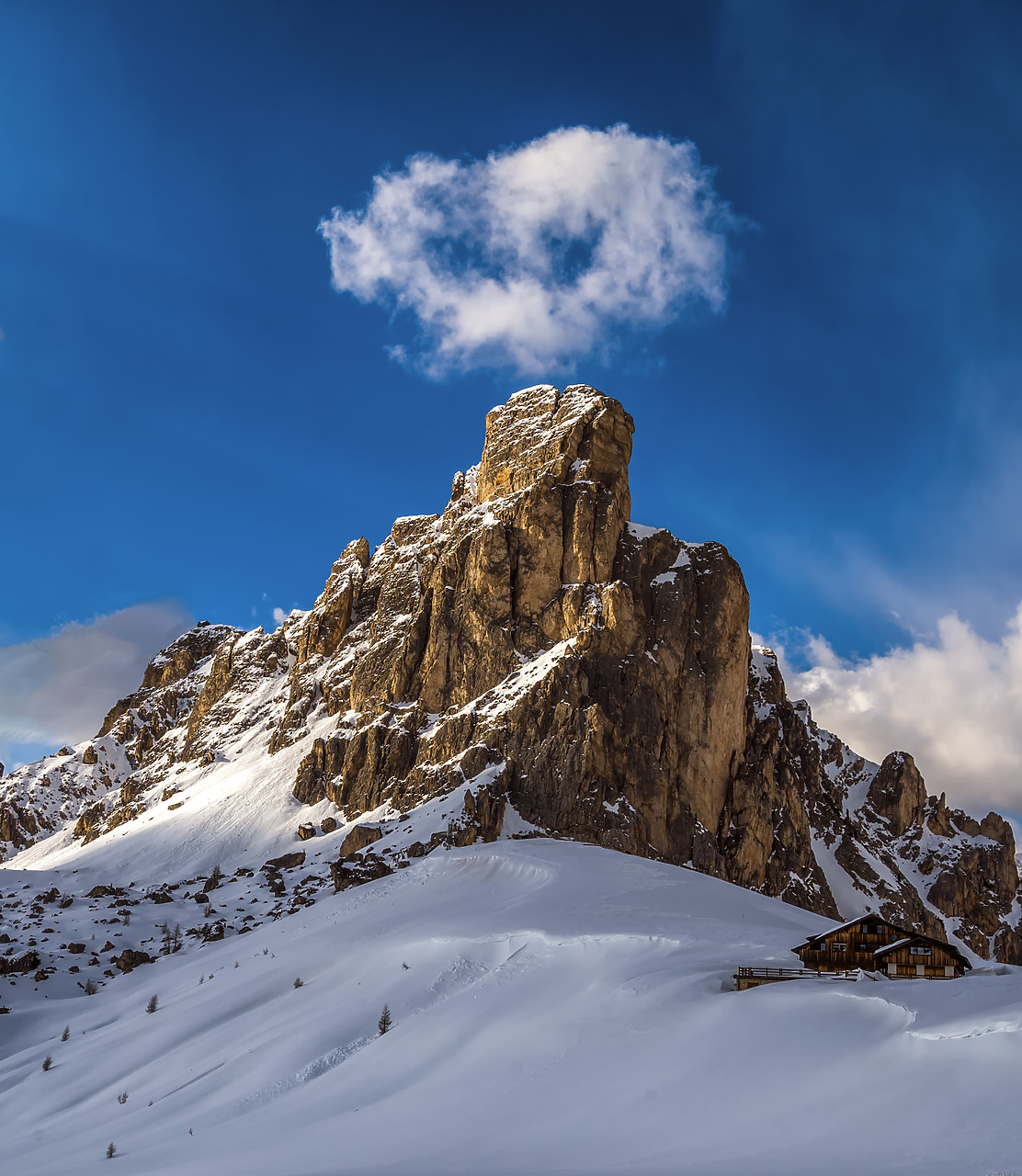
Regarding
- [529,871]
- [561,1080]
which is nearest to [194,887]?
[529,871]

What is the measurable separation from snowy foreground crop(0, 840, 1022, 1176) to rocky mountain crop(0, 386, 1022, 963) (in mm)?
47158

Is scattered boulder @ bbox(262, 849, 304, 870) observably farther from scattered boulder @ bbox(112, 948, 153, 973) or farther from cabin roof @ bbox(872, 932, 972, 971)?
cabin roof @ bbox(872, 932, 972, 971)

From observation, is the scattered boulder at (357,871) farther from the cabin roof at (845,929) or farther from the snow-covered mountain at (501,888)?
the cabin roof at (845,929)

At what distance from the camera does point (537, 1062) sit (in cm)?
1927

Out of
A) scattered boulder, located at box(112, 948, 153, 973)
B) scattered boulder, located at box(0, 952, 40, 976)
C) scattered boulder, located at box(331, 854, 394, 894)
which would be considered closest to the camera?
scattered boulder, located at box(0, 952, 40, 976)

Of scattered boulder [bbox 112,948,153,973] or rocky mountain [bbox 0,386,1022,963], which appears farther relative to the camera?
rocky mountain [bbox 0,386,1022,963]

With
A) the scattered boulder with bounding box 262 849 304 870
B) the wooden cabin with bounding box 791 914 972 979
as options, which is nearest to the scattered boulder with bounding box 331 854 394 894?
the scattered boulder with bounding box 262 849 304 870

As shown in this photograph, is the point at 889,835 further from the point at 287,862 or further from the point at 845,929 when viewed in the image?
the point at 845,929

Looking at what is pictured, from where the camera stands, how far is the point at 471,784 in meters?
96.9

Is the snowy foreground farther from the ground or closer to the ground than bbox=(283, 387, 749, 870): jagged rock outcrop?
closer to the ground

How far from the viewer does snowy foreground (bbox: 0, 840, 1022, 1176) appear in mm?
13391

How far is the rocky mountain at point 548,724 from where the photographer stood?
99375mm

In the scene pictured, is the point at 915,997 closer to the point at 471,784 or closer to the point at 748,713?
the point at 471,784

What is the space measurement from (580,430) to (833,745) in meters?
87.3
